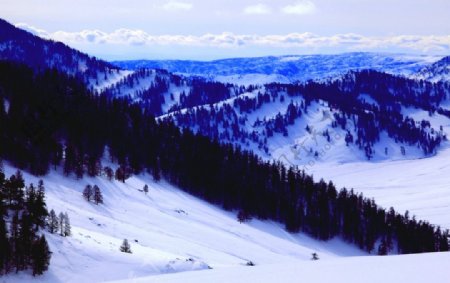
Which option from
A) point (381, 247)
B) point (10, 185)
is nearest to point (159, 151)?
point (381, 247)

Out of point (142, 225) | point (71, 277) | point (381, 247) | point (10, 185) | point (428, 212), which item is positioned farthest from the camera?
point (428, 212)

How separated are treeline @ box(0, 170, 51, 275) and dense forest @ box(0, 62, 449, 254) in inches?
1492

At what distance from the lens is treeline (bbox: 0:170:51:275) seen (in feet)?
99.8

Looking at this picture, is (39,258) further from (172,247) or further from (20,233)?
(172,247)

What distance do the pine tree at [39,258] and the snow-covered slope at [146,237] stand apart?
0.62 metres

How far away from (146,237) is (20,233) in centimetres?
2102

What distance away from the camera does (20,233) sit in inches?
1318

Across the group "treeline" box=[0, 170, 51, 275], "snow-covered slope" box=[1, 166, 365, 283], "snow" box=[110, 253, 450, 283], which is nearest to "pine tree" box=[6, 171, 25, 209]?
"treeline" box=[0, 170, 51, 275]

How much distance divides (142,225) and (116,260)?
25.7 m

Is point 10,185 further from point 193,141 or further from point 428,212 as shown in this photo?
point 428,212

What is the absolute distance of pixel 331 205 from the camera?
120m

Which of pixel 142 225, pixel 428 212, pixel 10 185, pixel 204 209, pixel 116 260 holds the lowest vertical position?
pixel 428 212

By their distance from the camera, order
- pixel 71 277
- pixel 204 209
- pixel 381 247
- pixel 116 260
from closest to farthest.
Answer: pixel 71 277, pixel 116 260, pixel 204 209, pixel 381 247

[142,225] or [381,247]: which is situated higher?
[142,225]
